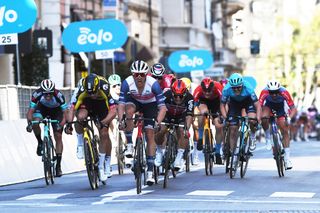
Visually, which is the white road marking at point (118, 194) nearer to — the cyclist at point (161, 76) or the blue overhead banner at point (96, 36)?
the cyclist at point (161, 76)

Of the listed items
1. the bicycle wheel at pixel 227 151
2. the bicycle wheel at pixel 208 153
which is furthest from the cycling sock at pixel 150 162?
the bicycle wheel at pixel 208 153

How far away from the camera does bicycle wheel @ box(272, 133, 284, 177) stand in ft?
69.9

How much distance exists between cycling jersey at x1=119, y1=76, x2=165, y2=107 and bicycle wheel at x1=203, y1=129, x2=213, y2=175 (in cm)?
398

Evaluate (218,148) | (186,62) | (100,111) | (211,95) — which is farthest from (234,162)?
(186,62)

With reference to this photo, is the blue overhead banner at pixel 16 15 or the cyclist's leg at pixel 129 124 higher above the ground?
the blue overhead banner at pixel 16 15

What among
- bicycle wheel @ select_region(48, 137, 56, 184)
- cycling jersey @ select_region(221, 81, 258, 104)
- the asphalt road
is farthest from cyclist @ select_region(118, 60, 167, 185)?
cycling jersey @ select_region(221, 81, 258, 104)

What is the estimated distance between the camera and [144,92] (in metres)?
18.4

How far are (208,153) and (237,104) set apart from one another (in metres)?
1.34

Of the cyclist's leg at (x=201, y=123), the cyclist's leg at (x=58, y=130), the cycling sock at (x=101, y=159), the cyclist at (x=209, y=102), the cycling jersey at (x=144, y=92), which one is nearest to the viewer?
the cycling jersey at (x=144, y=92)

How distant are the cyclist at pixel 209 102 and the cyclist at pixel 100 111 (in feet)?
13.4

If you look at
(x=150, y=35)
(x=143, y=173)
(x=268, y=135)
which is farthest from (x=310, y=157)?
(x=150, y=35)

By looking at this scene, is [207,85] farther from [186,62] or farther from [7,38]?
[186,62]

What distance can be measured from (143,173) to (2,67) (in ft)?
71.1

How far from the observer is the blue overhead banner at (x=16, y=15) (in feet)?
76.0
